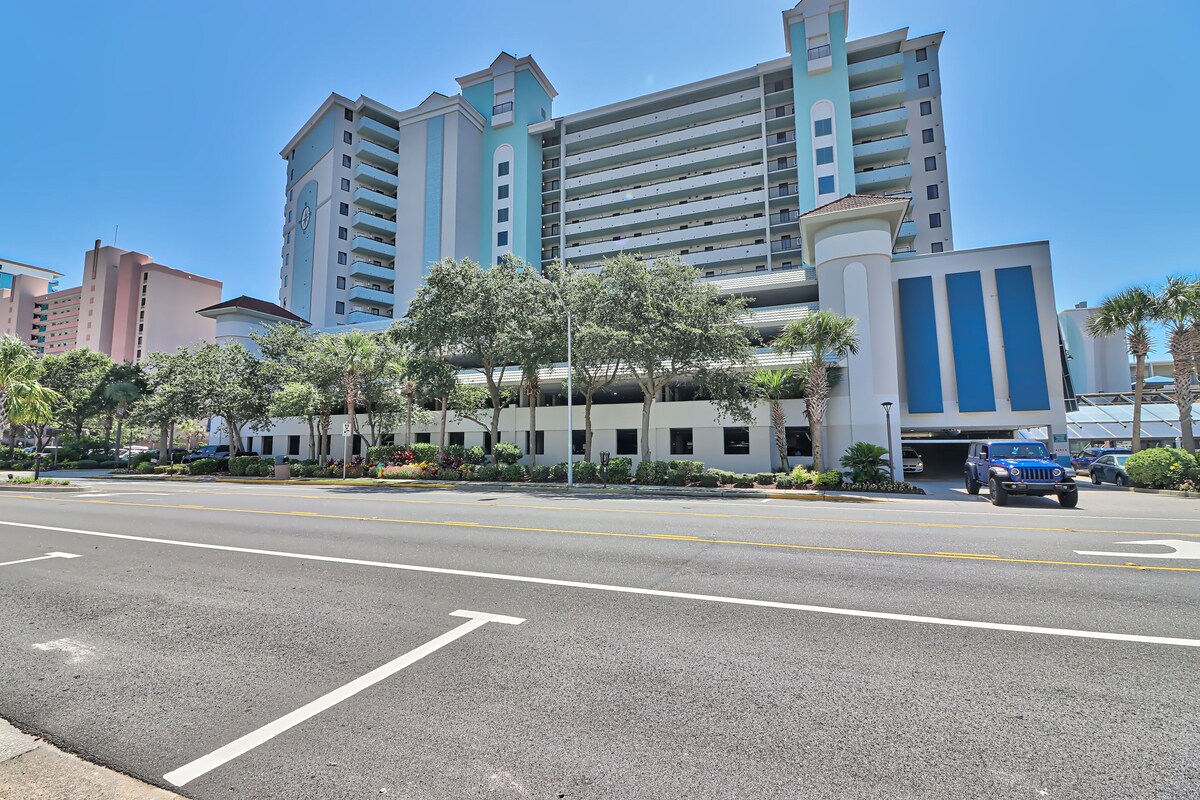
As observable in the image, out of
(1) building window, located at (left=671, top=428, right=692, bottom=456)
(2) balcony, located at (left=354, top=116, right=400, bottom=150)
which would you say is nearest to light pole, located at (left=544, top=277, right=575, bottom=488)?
(1) building window, located at (left=671, top=428, right=692, bottom=456)

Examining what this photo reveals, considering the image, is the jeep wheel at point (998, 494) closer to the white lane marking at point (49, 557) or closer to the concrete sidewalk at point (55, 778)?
the concrete sidewalk at point (55, 778)

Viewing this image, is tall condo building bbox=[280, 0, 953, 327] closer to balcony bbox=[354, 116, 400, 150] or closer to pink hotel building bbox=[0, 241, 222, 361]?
balcony bbox=[354, 116, 400, 150]

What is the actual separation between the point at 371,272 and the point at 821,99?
4703 centimetres

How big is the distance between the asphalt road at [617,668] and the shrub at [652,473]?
50.4 feet

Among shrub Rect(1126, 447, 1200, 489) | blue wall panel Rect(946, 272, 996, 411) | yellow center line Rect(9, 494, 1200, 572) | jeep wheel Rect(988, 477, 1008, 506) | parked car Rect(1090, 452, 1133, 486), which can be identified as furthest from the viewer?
blue wall panel Rect(946, 272, 996, 411)

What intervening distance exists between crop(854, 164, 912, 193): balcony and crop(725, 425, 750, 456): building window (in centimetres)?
2975

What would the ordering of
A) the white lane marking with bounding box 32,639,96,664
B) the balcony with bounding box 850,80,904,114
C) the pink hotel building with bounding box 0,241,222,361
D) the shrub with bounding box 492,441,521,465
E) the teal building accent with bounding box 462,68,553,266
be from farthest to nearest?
the pink hotel building with bounding box 0,241,222,361 → the teal building accent with bounding box 462,68,553,266 → the balcony with bounding box 850,80,904,114 → the shrub with bounding box 492,441,521,465 → the white lane marking with bounding box 32,639,96,664

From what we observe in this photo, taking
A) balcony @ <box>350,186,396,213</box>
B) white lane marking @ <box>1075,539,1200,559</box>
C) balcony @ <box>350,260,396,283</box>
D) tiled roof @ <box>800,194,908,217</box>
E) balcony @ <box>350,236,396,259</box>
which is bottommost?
white lane marking @ <box>1075,539,1200,559</box>

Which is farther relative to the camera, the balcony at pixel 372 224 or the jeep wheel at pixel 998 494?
the balcony at pixel 372 224

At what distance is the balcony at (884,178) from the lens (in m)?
45.9

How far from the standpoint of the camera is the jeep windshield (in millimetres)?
17391

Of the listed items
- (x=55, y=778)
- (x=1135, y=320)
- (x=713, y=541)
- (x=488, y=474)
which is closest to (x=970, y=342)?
(x=1135, y=320)

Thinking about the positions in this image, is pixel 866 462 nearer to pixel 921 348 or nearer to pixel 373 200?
pixel 921 348

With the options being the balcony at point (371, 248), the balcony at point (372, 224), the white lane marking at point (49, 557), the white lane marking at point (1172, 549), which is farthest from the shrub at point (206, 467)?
the white lane marking at point (1172, 549)
